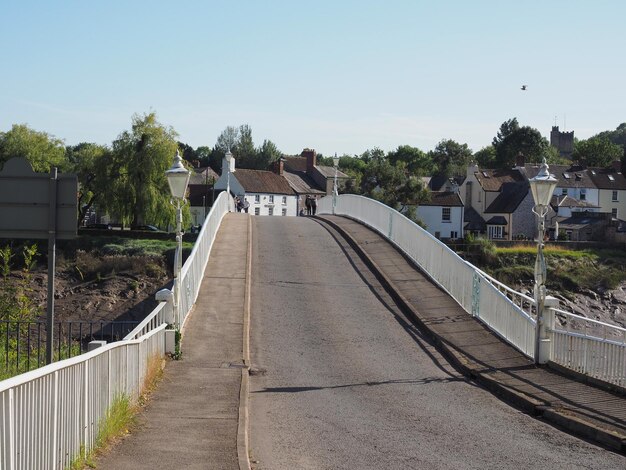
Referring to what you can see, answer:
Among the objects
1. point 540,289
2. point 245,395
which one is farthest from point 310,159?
point 245,395

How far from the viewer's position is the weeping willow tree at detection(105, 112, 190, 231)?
2726 inches

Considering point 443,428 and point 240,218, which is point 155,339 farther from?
point 240,218

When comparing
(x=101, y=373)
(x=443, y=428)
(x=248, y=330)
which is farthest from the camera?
(x=248, y=330)

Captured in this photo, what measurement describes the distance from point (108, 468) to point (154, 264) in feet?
186

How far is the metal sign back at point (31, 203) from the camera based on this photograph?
10.7m

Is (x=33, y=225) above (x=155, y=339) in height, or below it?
above

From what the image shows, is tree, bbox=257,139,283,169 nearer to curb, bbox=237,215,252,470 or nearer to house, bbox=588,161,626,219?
house, bbox=588,161,626,219

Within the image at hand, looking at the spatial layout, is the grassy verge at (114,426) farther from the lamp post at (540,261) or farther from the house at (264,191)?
the house at (264,191)

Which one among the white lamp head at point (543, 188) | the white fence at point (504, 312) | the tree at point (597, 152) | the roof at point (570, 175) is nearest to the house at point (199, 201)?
the roof at point (570, 175)

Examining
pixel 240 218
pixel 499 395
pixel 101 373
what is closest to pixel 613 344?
pixel 499 395

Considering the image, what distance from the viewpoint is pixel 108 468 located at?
8.62m

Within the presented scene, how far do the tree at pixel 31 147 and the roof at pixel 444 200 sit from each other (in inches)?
1502

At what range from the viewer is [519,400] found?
13.7 metres

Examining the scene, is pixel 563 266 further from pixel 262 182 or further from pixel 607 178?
pixel 262 182
